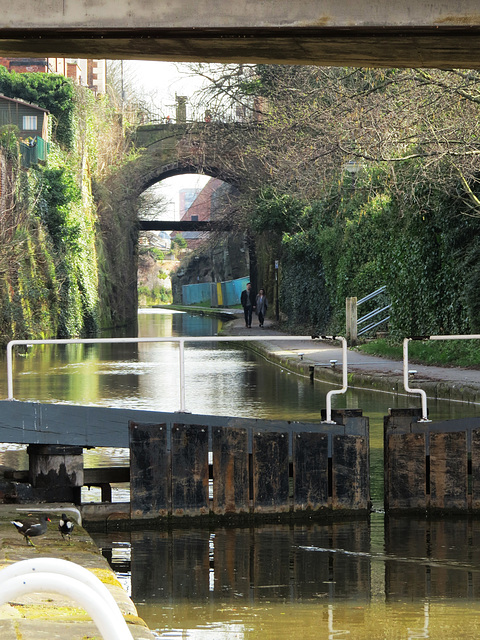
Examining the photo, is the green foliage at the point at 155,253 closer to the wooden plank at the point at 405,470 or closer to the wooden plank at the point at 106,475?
the wooden plank at the point at 106,475

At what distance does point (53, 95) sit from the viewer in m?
42.2

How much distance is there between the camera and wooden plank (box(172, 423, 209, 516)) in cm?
888

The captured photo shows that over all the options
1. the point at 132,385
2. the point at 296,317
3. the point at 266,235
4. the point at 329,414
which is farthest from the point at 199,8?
the point at 266,235

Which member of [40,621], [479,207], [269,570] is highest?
[479,207]

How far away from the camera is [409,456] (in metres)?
9.30

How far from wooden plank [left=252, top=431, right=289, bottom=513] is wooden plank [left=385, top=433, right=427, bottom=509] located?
1.01 m

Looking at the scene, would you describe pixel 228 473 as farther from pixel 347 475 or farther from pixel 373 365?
pixel 373 365

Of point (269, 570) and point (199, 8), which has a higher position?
point (199, 8)

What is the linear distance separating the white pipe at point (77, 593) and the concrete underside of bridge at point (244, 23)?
16.9 feet

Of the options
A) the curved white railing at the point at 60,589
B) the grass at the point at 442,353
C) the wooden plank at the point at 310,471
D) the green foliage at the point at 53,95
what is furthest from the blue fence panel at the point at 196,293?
the curved white railing at the point at 60,589

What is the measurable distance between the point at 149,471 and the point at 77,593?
21.0 feet

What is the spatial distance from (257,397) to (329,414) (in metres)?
7.24

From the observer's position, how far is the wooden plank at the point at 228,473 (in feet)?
29.3

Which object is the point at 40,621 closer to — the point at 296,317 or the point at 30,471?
the point at 30,471
